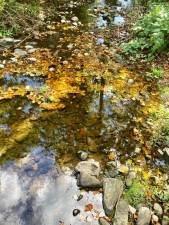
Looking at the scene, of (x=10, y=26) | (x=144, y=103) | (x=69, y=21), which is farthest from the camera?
(x=69, y=21)

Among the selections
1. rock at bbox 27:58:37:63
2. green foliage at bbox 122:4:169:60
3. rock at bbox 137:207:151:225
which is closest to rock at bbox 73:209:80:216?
rock at bbox 137:207:151:225

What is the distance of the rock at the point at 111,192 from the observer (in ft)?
14.7

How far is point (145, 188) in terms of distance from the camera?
15.8ft

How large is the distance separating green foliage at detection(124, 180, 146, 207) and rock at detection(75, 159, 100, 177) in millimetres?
532

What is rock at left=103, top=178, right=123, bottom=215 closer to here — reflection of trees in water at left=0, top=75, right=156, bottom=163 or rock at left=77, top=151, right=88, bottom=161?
rock at left=77, top=151, right=88, bottom=161

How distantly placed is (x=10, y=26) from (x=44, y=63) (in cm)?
190

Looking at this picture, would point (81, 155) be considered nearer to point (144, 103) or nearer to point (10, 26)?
point (144, 103)

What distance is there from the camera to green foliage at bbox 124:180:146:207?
461 cm

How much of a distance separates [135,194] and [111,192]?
0.34 m

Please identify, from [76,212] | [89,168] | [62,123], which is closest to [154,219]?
[76,212]

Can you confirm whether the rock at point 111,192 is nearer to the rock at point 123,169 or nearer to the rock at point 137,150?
the rock at point 123,169

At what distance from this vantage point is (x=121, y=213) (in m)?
4.35

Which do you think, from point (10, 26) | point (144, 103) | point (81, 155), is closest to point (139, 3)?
point (10, 26)

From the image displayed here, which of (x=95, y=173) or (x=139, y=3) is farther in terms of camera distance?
(x=139, y=3)
